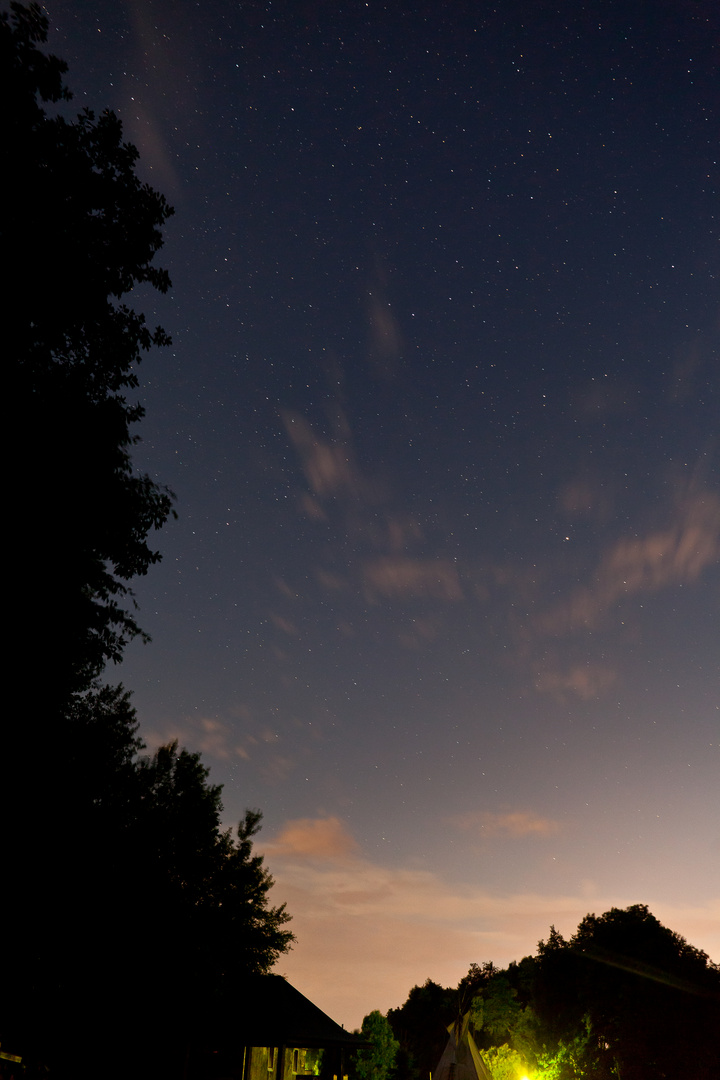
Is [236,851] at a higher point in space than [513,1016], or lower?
higher

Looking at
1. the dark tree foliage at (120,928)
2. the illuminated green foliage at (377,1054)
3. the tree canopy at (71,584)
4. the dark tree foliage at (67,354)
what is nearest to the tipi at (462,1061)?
the illuminated green foliage at (377,1054)

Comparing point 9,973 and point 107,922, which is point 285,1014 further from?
point 9,973

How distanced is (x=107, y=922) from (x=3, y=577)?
9485mm

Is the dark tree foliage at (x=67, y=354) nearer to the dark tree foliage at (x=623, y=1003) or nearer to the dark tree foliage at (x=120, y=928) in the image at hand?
the dark tree foliage at (x=120, y=928)

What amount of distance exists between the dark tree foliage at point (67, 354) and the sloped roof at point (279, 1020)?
16655mm

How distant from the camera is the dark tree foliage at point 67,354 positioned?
1027 cm

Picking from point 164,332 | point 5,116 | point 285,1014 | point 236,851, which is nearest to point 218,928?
point 236,851

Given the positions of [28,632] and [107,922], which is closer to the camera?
[28,632]

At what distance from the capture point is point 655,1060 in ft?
130

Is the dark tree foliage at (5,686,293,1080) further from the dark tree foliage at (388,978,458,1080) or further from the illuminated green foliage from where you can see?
the dark tree foliage at (388,978,458,1080)

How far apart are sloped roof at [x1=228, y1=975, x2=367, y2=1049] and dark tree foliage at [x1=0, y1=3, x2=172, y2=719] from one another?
54.6ft

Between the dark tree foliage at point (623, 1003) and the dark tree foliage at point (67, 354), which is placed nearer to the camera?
the dark tree foliage at point (67, 354)

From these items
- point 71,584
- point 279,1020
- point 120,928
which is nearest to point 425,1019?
point 279,1020

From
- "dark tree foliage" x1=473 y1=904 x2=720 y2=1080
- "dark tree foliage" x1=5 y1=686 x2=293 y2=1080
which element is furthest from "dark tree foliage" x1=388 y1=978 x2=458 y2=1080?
"dark tree foliage" x1=5 y1=686 x2=293 y2=1080
